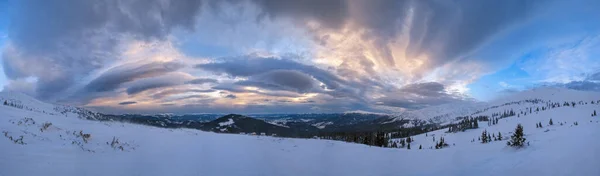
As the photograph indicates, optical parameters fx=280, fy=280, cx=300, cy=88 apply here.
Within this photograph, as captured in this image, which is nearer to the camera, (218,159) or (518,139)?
(218,159)

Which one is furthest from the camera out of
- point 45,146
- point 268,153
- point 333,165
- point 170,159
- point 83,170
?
point 268,153

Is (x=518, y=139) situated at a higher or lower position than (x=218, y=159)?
Result: higher

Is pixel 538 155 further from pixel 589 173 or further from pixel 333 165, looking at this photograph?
pixel 333 165

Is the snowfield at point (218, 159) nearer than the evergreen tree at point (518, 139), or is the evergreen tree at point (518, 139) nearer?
the snowfield at point (218, 159)

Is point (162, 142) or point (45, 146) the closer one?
point (45, 146)

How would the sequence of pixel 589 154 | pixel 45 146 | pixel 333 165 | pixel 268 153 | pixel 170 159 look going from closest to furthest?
pixel 45 146, pixel 170 159, pixel 589 154, pixel 333 165, pixel 268 153

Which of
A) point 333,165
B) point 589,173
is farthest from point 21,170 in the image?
point 589,173

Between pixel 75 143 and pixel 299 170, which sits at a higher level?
pixel 75 143

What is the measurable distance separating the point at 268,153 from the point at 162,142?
5268 millimetres

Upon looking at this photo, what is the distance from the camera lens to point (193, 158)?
1082cm

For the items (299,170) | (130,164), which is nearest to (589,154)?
(299,170)

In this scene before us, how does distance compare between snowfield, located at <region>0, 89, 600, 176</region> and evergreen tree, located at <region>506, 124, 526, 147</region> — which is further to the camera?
evergreen tree, located at <region>506, 124, 526, 147</region>

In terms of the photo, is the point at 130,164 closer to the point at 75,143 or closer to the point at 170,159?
the point at 170,159

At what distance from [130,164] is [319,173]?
6430 mm
